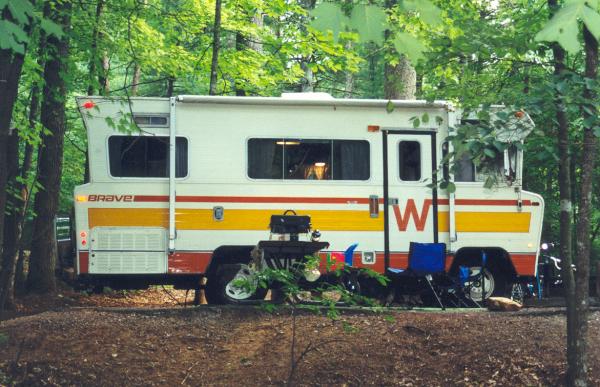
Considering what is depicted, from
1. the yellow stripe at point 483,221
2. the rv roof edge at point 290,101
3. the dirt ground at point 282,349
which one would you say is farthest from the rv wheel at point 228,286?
the yellow stripe at point 483,221

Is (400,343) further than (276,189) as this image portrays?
No

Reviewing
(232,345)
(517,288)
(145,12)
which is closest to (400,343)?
(232,345)

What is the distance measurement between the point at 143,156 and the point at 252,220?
5.91ft

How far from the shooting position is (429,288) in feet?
36.4

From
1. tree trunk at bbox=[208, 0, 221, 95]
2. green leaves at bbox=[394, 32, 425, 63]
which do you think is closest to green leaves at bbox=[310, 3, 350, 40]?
green leaves at bbox=[394, 32, 425, 63]

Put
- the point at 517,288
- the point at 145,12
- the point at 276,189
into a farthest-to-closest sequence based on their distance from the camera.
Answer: the point at 517,288 < the point at 145,12 < the point at 276,189

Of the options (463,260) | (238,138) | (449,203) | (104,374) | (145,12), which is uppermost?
(145,12)

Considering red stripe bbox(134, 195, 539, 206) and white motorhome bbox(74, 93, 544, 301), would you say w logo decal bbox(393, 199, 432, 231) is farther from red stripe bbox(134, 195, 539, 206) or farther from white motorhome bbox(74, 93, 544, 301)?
red stripe bbox(134, 195, 539, 206)

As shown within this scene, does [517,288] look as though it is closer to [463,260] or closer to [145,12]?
[463,260]

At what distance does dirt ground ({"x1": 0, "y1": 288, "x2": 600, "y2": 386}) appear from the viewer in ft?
25.2

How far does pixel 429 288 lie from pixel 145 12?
6291mm

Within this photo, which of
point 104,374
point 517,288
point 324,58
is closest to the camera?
point 104,374

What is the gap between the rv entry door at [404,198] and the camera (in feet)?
36.3

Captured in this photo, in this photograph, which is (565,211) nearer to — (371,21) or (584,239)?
(584,239)
